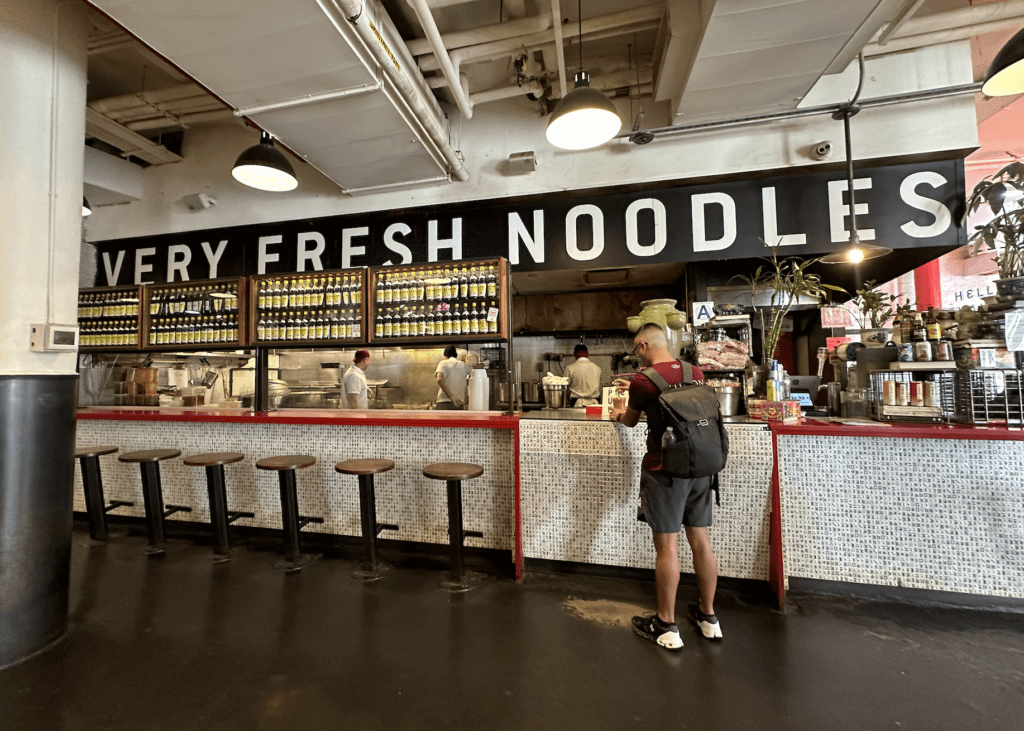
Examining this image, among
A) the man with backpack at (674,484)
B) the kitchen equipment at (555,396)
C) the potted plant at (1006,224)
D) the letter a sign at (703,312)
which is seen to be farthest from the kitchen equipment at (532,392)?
the potted plant at (1006,224)

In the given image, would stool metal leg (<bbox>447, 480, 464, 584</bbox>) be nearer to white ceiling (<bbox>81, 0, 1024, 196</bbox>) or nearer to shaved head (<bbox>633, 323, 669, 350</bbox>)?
shaved head (<bbox>633, 323, 669, 350</bbox>)

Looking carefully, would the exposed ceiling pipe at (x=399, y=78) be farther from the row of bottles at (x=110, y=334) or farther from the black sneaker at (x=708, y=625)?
the black sneaker at (x=708, y=625)

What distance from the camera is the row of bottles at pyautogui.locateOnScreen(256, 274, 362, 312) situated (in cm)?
420

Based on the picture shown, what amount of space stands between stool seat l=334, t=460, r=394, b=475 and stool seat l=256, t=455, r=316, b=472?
0.35 m

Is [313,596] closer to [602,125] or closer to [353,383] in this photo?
[353,383]

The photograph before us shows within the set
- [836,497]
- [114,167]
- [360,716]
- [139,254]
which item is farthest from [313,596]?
[114,167]

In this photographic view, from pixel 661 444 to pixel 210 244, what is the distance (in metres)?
6.25

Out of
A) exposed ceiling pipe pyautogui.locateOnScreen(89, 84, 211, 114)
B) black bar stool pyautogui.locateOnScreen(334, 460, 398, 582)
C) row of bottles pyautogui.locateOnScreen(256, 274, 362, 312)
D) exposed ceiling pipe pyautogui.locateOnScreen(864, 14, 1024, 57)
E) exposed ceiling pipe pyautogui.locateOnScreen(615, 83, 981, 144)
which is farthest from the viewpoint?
exposed ceiling pipe pyautogui.locateOnScreen(89, 84, 211, 114)

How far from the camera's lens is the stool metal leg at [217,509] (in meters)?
3.51

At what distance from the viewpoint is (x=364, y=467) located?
10.1 ft

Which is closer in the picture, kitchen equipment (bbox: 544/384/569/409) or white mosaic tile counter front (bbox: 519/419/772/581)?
white mosaic tile counter front (bbox: 519/419/772/581)

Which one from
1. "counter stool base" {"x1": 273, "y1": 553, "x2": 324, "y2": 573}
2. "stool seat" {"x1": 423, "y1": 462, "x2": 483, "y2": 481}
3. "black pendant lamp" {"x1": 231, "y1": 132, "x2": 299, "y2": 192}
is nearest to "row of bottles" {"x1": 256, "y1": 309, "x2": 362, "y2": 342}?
"black pendant lamp" {"x1": 231, "y1": 132, "x2": 299, "y2": 192}

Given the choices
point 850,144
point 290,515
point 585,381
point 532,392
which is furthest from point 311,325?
point 850,144

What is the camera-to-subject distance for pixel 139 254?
20.4 feet
